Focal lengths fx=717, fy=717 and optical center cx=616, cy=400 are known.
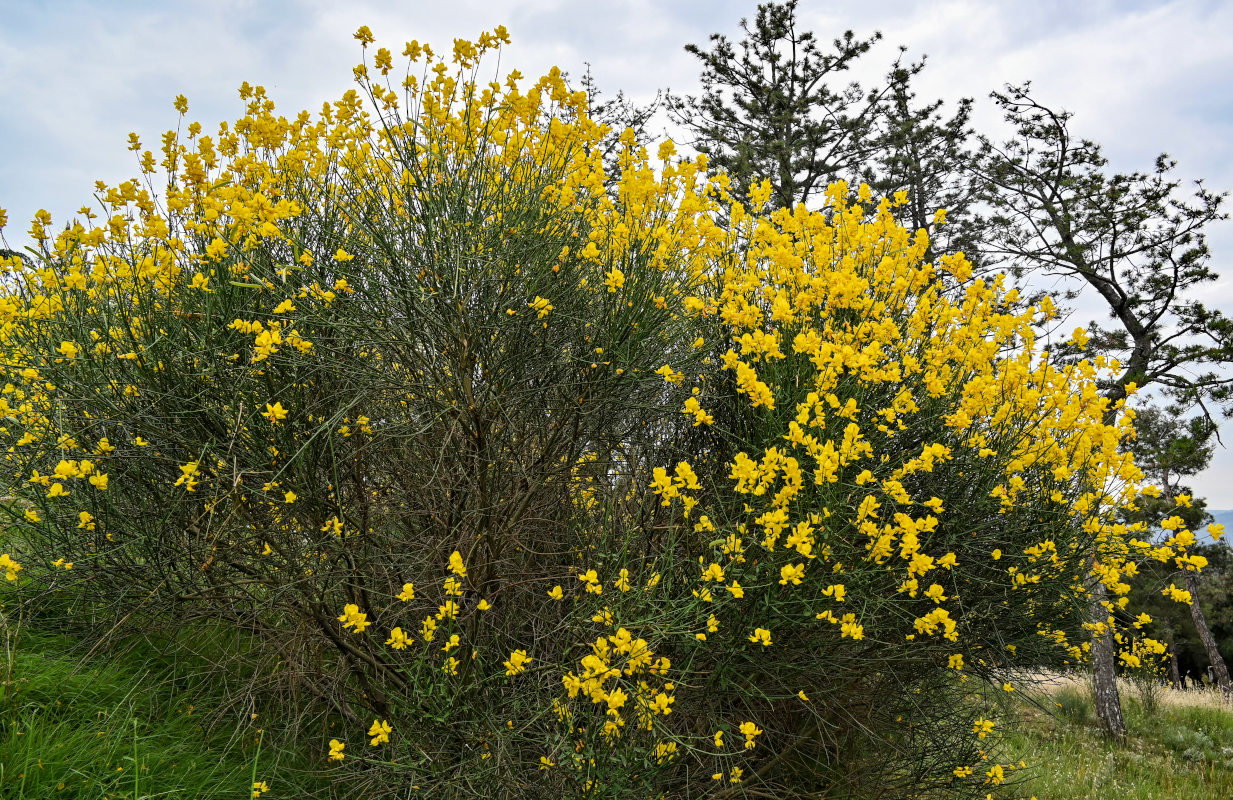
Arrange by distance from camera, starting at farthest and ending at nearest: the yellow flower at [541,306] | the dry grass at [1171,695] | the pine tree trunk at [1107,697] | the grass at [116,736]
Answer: the dry grass at [1171,695] < the pine tree trunk at [1107,697] < the yellow flower at [541,306] < the grass at [116,736]

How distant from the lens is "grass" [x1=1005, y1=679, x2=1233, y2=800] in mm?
5957

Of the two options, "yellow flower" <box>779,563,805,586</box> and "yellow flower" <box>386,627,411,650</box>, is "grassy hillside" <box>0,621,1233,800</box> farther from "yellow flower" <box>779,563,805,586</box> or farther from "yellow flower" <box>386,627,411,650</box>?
"yellow flower" <box>779,563,805,586</box>

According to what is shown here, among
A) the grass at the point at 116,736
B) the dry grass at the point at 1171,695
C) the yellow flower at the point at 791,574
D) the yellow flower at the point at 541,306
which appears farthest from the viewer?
the dry grass at the point at 1171,695

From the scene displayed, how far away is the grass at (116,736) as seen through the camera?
2600 millimetres

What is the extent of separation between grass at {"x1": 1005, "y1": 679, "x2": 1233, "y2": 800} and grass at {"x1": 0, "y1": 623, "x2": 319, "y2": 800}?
479cm

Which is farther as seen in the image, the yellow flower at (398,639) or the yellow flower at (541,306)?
the yellow flower at (541,306)

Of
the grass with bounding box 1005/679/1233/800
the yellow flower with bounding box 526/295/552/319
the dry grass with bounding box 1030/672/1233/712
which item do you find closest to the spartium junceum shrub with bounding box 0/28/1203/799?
the yellow flower with bounding box 526/295/552/319

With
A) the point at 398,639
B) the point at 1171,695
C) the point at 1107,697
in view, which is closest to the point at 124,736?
the point at 398,639

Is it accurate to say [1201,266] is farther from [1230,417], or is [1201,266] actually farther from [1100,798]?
[1100,798]

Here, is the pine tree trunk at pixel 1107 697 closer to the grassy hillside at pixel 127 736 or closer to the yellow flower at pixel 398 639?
the grassy hillside at pixel 127 736

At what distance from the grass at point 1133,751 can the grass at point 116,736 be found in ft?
15.7

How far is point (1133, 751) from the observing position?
7.71m

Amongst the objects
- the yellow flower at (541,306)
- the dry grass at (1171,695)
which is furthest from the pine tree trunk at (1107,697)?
the yellow flower at (541,306)

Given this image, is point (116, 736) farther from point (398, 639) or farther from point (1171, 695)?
point (1171, 695)
